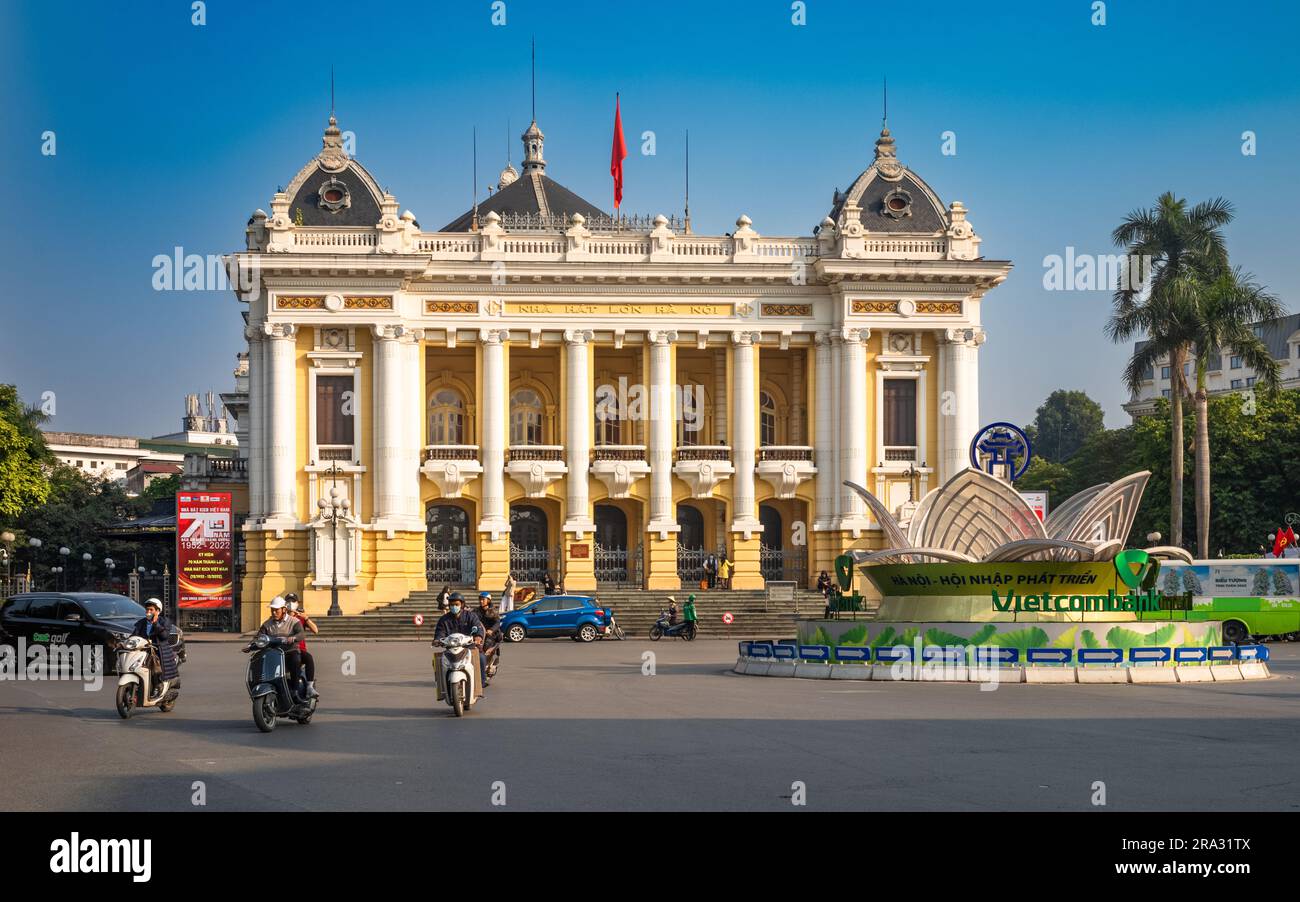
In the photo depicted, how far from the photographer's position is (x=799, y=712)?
2105cm

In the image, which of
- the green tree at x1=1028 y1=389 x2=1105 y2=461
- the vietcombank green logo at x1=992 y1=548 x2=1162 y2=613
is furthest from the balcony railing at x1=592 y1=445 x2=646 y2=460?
the green tree at x1=1028 y1=389 x2=1105 y2=461

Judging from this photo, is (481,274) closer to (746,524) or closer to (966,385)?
(746,524)

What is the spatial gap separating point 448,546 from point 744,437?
11854 mm

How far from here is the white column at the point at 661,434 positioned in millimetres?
58156

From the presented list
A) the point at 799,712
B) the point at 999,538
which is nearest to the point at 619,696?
the point at 799,712

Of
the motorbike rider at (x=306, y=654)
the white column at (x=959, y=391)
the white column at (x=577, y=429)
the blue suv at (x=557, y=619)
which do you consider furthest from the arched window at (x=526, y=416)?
the motorbike rider at (x=306, y=654)

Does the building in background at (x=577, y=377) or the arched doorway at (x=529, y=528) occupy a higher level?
the building in background at (x=577, y=377)

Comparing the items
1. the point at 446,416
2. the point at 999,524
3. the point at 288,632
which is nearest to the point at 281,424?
the point at 446,416

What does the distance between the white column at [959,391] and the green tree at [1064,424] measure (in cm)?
8674

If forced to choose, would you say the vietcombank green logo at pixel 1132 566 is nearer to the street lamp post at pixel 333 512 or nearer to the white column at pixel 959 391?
the white column at pixel 959 391

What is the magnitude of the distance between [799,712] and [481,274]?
38270mm

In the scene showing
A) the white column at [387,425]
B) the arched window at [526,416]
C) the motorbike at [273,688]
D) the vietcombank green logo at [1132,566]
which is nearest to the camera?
the motorbike at [273,688]

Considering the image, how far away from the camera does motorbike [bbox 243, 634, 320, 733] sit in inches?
731

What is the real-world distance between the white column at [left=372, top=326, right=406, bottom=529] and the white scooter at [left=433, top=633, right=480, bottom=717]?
35230 mm
